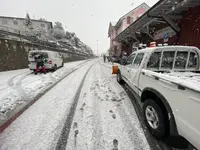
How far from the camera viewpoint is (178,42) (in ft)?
28.7

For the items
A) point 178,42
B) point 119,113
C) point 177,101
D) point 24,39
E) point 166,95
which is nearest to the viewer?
point 177,101

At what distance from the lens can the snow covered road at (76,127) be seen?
2371 millimetres

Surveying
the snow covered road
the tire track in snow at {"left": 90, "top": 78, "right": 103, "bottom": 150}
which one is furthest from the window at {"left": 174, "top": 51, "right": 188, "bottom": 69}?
the tire track in snow at {"left": 90, "top": 78, "right": 103, "bottom": 150}

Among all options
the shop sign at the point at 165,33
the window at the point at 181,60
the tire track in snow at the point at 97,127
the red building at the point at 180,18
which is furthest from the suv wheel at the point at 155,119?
the shop sign at the point at 165,33

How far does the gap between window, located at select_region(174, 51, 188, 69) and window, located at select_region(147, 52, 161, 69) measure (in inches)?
21.3

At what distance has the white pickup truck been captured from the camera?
169cm

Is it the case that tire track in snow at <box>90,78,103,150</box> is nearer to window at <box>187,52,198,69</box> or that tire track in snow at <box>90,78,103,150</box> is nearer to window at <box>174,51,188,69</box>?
window at <box>174,51,188,69</box>

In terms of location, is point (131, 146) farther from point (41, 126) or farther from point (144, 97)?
point (41, 126)

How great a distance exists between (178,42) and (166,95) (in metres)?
8.22

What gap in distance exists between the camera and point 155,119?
2.63 m

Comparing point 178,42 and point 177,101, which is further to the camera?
point 178,42

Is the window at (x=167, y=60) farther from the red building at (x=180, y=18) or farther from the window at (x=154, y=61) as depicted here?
the red building at (x=180, y=18)

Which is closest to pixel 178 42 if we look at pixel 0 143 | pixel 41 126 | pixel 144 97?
pixel 144 97

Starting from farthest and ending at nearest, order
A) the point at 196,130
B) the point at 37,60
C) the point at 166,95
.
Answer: the point at 37,60 < the point at 166,95 < the point at 196,130
